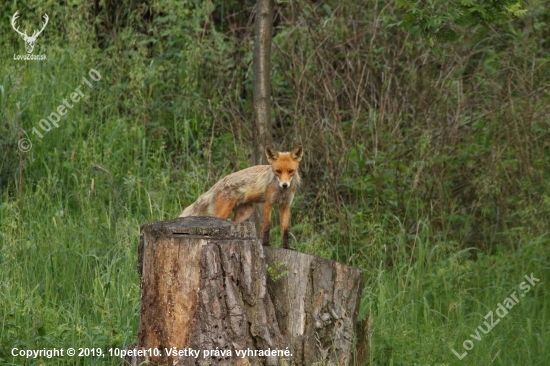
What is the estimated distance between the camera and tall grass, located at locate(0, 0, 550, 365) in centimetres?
785

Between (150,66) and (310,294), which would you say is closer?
(310,294)

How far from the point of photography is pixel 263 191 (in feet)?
25.3

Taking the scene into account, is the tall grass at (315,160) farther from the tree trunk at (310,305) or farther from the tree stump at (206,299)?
the tree stump at (206,299)

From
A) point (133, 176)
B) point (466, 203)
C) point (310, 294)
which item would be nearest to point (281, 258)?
point (310, 294)

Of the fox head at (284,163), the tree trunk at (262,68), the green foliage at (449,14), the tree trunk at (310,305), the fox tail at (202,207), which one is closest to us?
the tree trunk at (310,305)

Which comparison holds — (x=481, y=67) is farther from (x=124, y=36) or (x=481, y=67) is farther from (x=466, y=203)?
(x=124, y=36)

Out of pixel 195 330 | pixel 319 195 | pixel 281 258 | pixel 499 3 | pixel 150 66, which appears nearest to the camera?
pixel 195 330

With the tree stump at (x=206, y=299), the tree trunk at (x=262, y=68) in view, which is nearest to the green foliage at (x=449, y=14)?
the tree trunk at (x=262, y=68)

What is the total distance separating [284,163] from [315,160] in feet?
8.84

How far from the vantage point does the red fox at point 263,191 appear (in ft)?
24.5

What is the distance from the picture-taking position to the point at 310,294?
6477 mm

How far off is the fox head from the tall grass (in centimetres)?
132

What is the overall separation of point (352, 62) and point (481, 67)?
2.05 metres

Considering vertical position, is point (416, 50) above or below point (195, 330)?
above
